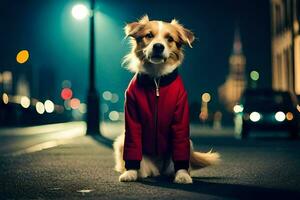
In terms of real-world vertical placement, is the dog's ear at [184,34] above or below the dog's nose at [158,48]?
above

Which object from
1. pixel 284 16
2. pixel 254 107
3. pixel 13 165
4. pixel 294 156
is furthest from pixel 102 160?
pixel 284 16

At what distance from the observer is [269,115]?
67.7 feet

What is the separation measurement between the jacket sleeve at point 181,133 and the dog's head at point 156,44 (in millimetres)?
368

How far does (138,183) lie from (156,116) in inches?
28.5

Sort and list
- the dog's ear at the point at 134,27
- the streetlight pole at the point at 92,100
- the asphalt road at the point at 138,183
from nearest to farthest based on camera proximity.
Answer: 1. the asphalt road at the point at 138,183
2. the dog's ear at the point at 134,27
3. the streetlight pole at the point at 92,100

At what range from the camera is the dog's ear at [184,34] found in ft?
23.9

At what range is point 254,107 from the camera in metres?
21.0

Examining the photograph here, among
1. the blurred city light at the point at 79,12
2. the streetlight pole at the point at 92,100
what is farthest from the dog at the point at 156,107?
the blurred city light at the point at 79,12

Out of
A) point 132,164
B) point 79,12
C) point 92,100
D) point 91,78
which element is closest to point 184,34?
point 132,164

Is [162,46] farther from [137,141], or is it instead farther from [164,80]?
[137,141]

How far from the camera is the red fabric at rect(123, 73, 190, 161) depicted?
7.34 meters

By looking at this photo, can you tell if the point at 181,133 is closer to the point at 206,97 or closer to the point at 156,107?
the point at 156,107

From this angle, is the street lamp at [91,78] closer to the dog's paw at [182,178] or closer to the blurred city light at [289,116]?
the blurred city light at [289,116]

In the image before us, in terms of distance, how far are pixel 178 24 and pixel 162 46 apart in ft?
1.68
